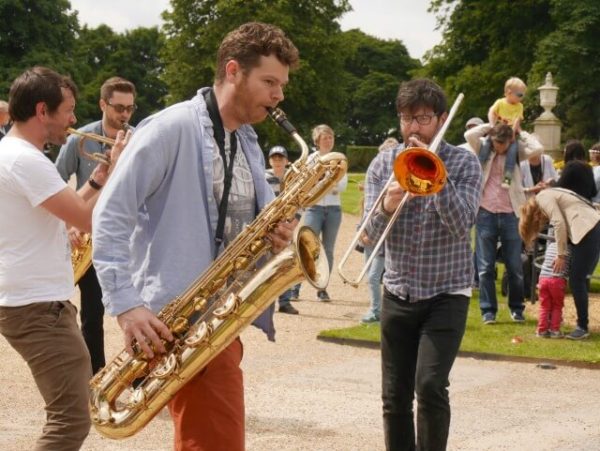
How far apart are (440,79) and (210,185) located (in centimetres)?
4219

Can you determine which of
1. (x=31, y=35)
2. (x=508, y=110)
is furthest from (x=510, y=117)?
(x=31, y=35)

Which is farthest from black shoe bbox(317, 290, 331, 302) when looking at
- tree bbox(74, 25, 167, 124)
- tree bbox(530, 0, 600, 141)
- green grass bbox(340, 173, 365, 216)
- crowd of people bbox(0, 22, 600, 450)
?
tree bbox(74, 25, 167, 124)

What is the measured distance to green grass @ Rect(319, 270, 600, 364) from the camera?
884 centimetres

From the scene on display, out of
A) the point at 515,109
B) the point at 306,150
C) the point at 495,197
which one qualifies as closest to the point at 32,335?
the point at 306,150

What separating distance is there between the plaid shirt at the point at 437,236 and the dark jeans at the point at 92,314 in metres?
2.78

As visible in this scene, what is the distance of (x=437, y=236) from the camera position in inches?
199

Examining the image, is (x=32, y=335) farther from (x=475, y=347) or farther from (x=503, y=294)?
(x=503, y=294)

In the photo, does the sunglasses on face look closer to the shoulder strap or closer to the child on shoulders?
the child on shoulders

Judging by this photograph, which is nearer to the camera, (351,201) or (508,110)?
(508,110)

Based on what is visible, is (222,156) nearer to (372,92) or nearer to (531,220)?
(531,220)

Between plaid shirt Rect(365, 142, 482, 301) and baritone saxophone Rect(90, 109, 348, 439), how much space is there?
1.03m

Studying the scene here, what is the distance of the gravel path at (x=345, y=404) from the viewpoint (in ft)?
20.6

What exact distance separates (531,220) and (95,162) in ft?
16.5

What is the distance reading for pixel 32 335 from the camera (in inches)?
175
